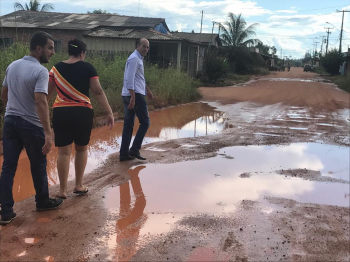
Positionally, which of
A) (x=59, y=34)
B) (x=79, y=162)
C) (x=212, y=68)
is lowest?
(x=79, y=162)

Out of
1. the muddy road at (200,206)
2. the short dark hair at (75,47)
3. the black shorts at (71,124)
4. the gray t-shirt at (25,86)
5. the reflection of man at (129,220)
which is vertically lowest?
the reflection of man at (129,220)

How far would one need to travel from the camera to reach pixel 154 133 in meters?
8.89

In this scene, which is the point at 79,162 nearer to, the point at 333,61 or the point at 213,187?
the point at 213,187

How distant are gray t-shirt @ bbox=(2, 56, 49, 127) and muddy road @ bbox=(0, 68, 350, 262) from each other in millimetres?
1081

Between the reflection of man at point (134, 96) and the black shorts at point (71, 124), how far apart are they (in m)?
1.55

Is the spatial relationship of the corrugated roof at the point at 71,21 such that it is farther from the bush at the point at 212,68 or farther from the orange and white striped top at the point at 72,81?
the orange and white striped top at the point at 72,81

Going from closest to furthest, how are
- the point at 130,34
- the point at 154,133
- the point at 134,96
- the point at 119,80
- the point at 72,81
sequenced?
the point at 72,81 < the point at 134,96 < the point at 154,133 < the point at 119,80 < the point at 130,34

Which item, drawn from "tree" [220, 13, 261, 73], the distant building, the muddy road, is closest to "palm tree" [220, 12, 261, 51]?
"tree" [220, 13, 261, 73]

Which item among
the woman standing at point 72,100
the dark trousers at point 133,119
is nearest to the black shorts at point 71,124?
the woman standing at point 72,100

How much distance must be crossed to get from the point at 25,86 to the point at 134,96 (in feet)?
7.49

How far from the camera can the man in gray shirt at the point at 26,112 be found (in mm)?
3570

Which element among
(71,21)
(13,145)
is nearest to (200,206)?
(13,145)

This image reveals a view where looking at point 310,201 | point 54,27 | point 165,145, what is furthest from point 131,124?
point 54,27

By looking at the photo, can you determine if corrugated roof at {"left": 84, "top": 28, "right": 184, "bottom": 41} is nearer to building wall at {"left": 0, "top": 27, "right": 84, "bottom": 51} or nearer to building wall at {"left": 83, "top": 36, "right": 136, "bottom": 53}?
building wall at {"left": 83, "top": 36, "right": 136, "bottom": 53}
